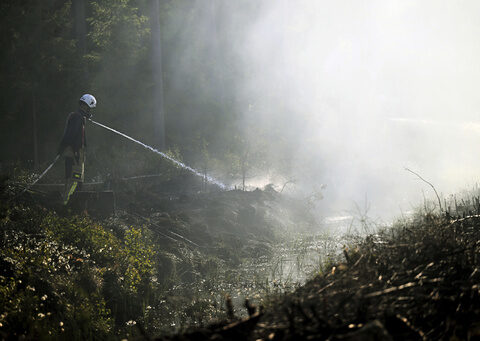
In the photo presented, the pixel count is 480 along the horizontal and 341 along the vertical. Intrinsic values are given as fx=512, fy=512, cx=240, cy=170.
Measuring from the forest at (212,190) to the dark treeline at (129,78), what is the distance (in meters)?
0.08

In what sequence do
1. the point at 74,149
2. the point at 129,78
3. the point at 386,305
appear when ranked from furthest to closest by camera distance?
the point at 129,78
the point at 74,149
the point at 386,305

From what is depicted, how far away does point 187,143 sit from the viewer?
24.0 metres

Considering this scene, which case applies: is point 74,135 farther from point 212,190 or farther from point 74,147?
point 212,190

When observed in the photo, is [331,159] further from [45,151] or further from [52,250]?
[52,250]

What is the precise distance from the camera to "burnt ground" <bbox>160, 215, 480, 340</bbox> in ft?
11.5

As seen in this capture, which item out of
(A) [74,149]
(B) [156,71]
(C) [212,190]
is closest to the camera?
(A) [74,149]

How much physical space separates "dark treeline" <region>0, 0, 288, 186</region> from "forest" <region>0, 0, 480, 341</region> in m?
0.08

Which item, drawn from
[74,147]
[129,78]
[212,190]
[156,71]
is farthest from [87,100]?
[129,78]

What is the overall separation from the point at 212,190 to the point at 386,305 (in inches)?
501

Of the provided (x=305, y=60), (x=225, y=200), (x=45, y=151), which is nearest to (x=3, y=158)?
(x=45, y=151)

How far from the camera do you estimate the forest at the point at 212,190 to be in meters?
4.54

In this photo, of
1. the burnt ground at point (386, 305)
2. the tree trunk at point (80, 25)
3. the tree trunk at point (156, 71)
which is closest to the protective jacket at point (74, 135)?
the burnt ground at point (386, 305)

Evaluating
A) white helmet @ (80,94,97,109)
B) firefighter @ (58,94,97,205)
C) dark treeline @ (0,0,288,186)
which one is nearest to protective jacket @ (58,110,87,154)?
firefighter @ (58,94,97,205)

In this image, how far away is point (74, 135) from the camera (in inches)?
429
